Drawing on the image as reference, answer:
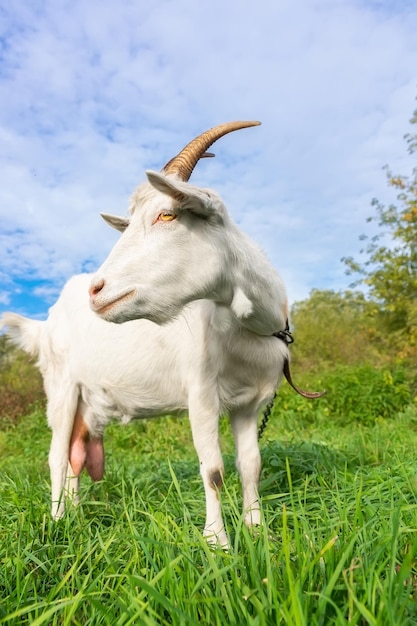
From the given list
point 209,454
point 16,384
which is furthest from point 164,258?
point 16,384

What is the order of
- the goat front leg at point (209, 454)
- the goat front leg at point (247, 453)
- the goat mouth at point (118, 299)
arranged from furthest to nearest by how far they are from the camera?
the goat front leg at point (247, 453)
the goat front leg at point (209, 454)
the goat mouth at point (118, 299)

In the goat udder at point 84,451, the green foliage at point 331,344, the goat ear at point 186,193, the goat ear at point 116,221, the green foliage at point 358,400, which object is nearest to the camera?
the goat ear at point 186,193

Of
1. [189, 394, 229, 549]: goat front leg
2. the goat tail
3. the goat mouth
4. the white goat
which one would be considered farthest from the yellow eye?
the goat tail

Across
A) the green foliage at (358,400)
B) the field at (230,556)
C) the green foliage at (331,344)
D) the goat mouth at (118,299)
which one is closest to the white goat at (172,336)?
the goat mouth at (118,299)

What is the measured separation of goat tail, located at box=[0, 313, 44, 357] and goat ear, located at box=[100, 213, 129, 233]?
1829mm

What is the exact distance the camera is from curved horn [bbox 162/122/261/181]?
2545 millimetres

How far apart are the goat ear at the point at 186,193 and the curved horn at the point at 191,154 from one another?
0.20 meters

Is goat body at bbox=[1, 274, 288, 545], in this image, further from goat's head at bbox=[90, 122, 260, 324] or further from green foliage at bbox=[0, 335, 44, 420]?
green foliage at bbox=[0, 335, 44, 420]

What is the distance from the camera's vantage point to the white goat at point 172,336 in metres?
2.34

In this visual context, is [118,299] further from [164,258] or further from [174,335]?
[174,335]

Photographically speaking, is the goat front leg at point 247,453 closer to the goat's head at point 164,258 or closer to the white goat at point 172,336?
the white goat at point 172,336

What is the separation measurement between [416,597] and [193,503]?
206 centimetres

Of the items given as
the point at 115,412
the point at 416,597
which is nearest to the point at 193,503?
the point at 115,412

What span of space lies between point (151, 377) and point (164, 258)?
1.27 meters
